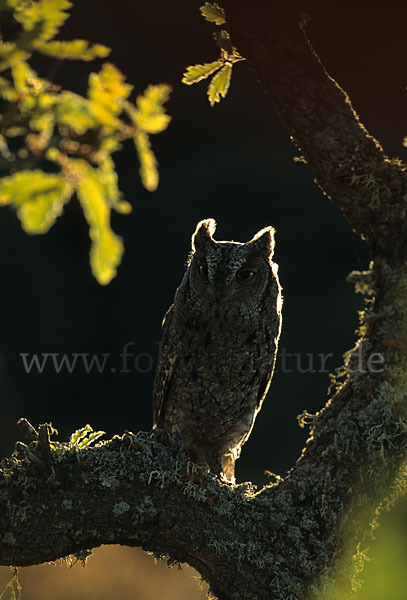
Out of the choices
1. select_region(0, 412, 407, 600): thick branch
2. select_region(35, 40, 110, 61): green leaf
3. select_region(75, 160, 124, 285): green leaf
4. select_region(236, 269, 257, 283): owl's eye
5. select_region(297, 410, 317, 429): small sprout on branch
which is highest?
select_region(35, 40, 110, 61): green leaf

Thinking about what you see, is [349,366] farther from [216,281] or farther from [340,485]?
[216,281]

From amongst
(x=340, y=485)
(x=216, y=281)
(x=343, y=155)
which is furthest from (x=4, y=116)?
(x=216, y=281)

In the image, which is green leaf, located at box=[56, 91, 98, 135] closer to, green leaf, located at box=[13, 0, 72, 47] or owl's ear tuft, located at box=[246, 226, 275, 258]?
green leaf, located at box=[13, 0, 72, 47]

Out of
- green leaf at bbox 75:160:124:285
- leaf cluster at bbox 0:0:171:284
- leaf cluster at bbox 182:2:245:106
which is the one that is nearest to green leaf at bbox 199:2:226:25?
leaf cluster at bbox 182:2:245:106

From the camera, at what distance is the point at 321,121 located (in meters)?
1.74

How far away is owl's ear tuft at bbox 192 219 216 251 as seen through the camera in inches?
91.8

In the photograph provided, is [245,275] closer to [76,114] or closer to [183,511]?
[183,511]

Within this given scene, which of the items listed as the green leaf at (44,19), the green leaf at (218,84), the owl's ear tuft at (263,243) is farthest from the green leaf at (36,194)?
the owl's ear tuft at (263,243)

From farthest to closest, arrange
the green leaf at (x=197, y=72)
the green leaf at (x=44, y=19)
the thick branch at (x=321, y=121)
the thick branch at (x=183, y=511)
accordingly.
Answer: the thick branch at (x=321, y=121), the green leaf at (x=197, y=72), the thick branch at (x=183, y=511), the green leaf at (x=44, y=19)

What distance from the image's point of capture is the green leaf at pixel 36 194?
663mm

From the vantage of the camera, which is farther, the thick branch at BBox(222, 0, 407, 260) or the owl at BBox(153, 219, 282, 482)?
the owl at BBox(153, 219, 282, 482)

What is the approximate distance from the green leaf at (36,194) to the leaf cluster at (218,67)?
1.03 m

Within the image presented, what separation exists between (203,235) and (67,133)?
5.39ft

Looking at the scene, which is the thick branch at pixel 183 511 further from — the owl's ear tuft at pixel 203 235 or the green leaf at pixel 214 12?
the green leaf at pixel 214 12
